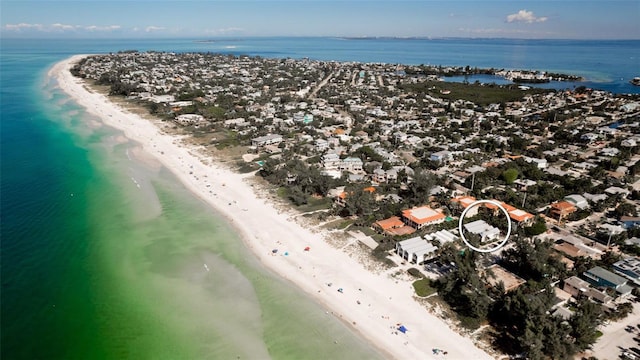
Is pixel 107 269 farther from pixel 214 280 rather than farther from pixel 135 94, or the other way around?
pixel 135 94

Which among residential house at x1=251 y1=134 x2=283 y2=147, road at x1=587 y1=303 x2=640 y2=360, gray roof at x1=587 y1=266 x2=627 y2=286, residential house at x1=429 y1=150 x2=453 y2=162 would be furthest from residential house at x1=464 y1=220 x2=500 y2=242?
residential house at x1=251 y1=134 x2=283 y2=147

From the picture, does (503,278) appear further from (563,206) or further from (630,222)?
(630,222)

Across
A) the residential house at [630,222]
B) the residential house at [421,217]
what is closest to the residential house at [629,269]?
the residential house at [630,222]

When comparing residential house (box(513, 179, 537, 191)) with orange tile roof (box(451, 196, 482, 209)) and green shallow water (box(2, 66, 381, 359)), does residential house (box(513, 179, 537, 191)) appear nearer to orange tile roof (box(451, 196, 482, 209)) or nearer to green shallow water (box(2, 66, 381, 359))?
orange tile roof (box(451, 196, 482, 209))

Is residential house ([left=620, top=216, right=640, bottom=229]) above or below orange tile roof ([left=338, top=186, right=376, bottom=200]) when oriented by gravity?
below

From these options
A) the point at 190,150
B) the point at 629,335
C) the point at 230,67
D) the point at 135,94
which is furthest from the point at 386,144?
the point at 230,67
